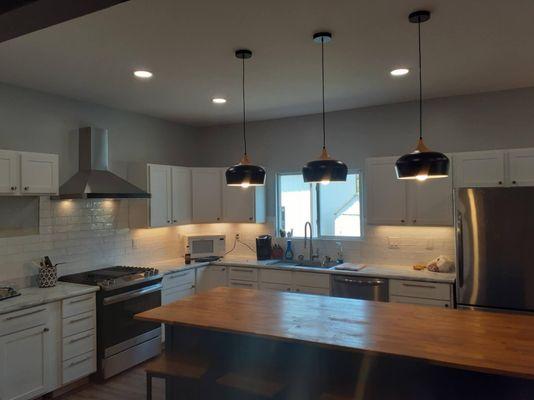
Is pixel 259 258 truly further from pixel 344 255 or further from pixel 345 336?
pixel 345 336

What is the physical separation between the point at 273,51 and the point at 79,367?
3.21 m

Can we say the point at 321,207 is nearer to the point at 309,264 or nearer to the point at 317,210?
the point at 317,210

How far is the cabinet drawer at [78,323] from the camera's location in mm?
3613

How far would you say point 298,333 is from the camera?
2391 millimetres

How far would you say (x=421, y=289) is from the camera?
4.06 metres

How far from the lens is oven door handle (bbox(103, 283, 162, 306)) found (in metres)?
3.93

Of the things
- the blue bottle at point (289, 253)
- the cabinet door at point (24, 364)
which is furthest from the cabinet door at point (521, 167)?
the cabinet door at point (24, 364)

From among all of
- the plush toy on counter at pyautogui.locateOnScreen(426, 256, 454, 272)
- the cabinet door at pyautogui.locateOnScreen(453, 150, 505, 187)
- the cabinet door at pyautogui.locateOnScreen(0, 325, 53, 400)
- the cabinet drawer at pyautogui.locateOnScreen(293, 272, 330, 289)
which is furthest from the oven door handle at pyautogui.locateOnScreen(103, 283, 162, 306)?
the cabinet door at pyautogui.locateOnScreen(453, 150, 505, 187)

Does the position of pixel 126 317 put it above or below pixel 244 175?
below

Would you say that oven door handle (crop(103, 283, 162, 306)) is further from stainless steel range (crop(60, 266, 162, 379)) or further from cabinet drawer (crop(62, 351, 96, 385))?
cabinet drawer (crop(62, 351, 96, 385))

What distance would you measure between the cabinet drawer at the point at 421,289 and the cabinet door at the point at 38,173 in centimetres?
343

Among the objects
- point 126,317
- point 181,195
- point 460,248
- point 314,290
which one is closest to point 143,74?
point 181,195

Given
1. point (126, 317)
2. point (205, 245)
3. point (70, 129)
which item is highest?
point (70, 129)

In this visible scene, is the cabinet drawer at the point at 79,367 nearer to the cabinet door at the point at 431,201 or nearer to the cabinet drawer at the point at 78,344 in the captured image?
the cabinet drawer at the point at 78,344
